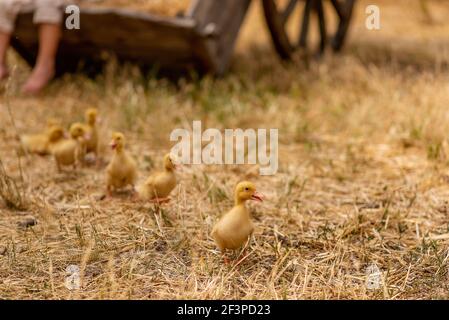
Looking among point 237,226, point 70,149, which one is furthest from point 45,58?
point 237,226

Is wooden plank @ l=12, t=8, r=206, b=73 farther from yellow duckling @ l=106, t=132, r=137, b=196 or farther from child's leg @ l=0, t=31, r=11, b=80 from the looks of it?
yellow duckling @ l=106, t=132, r=137, b=196

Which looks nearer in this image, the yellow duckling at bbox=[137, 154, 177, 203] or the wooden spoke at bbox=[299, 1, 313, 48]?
the yellow duckling at bbox=[137, 154, 177, 203]

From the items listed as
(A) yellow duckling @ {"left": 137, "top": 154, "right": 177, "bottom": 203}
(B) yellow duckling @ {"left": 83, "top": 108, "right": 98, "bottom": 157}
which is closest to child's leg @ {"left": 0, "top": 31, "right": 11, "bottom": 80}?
(B) yellow duckling @ {"left": 83, "top": 108, "right": 98, "bottom": 157}

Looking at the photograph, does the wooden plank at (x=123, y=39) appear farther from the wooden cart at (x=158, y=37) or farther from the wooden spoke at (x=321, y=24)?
the wooden spoke at (x=321, y=24)

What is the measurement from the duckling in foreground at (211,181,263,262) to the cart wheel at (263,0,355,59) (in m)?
3.04

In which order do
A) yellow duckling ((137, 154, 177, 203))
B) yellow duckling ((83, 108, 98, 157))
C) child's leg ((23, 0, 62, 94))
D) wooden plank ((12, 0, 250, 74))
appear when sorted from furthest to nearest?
child's leg ((23, 0, 62, 94)), wooden plank ((12, 0, 250, 74)), yellow duckling ((83, 108, 98, 157)), yellow duckling ((137, 154, 177, 203))

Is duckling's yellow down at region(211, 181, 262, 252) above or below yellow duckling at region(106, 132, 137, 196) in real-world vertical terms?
below

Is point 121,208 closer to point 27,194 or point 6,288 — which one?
point 27,194

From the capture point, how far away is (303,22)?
6156 millimetres

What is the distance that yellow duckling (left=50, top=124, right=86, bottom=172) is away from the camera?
3.43m

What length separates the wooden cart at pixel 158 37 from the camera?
463 cm

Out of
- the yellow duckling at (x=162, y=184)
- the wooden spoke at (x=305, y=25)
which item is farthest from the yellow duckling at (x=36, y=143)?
the wooden spoke at (x=305, y=25)
